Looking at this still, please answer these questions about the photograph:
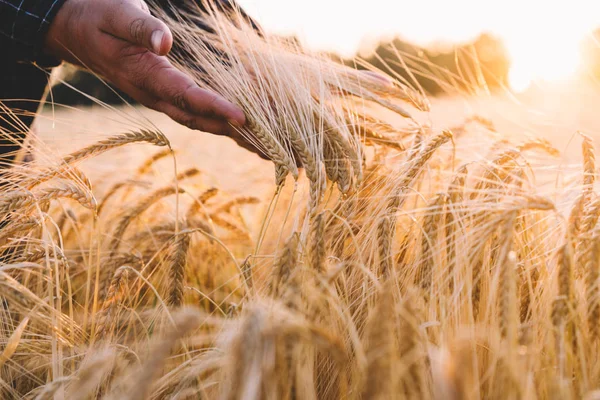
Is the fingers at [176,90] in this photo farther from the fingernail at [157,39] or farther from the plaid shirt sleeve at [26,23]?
the plaid shirt sleeve at [26,23]

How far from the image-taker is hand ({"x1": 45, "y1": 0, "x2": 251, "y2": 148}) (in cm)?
131

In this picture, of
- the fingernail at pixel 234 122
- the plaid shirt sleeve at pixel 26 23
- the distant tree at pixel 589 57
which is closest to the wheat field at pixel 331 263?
the fingernail at pixel 234 122

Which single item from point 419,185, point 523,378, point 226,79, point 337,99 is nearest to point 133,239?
point 226,79

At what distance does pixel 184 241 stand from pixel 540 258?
2.53 feet

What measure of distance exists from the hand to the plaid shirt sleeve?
0.08ft

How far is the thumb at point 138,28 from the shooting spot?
1279 millimetres

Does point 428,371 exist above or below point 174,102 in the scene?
below

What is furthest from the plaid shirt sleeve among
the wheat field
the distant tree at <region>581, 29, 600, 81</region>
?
the distant tree at <region>581, 29, 600, 81</region>

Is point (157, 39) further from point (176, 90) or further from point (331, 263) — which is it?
point (331, 263)

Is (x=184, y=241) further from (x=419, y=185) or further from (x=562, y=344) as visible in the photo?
(x=562, y=344)

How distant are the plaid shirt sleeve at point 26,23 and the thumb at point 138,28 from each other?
225 millimetres

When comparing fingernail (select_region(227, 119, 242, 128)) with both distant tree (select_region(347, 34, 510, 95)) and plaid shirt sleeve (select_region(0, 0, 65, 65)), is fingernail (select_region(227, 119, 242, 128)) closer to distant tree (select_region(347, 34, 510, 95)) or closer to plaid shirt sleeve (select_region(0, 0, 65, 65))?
distant tree (select_region(347, 34, 510, 95))

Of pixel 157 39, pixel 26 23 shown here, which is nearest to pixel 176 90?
pixel 157 39

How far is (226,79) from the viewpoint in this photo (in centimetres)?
138
